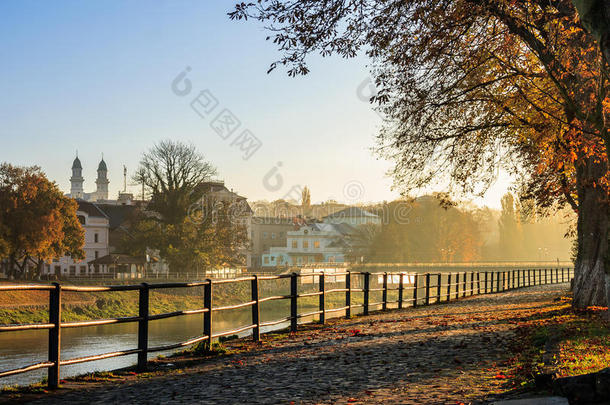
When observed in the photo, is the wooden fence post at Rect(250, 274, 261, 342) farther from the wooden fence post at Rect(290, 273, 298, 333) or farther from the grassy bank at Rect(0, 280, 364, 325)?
the grassy bank at Rect(0, 280, 364, 325)

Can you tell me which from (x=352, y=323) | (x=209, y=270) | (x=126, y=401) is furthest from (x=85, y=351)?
(x=209, y=270)

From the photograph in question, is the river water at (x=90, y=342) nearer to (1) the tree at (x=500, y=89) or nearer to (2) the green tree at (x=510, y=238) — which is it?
(1) the tree at (x=500, y=89)

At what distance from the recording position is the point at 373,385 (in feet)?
25.3

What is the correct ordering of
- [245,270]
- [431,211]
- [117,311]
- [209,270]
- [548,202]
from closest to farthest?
[548,202] < [117,311] < [209,270] < [245,270] < [431,211]

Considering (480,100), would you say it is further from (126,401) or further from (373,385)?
(126,401)

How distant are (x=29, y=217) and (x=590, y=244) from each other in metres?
52.1

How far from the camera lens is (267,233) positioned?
127 meters

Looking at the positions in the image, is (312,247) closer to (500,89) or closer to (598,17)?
(500,89)

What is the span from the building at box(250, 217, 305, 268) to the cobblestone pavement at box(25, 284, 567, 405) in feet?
358

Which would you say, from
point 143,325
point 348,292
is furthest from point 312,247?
point 143,325

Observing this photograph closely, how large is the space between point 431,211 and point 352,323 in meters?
93.2

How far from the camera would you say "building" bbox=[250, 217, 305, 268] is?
123219 mm

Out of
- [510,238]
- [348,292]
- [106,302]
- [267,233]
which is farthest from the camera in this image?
[510,238]

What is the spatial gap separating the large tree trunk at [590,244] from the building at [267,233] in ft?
338
